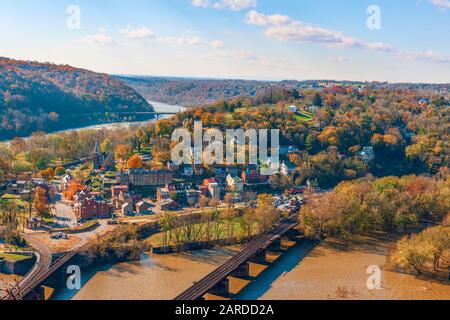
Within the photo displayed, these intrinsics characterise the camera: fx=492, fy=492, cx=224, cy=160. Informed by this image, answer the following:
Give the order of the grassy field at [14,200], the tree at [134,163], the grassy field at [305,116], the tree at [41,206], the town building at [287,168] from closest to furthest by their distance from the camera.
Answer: the tree at [41,206]
the grassy field at [14,200]
the tree at [134,163]
the town building at [287,168]
the grassy field at [305,116]

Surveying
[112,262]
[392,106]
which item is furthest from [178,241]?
[392,106]

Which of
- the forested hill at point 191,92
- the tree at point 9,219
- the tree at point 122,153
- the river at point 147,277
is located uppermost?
the forested hill at point 191,92

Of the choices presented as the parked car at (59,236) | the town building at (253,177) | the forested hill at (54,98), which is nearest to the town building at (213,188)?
the town building at (253,177)

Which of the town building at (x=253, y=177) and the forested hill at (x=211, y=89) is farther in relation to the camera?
the forested hill at (x=211, y=89)

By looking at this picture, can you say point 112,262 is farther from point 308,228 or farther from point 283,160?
point 283,160

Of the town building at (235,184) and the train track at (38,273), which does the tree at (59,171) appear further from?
the train track at (38,273)

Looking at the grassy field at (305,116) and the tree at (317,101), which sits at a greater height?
the tree at (317,101)

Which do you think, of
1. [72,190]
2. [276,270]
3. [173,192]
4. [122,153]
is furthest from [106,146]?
[276,270]

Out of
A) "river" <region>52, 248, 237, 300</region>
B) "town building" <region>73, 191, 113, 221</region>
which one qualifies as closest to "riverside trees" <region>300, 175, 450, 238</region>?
"river" <region>52, 248, 237, 300</region>

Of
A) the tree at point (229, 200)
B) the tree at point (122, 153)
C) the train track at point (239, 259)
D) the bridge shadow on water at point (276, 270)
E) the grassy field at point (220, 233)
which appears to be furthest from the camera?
the tree at point (122, 153)
